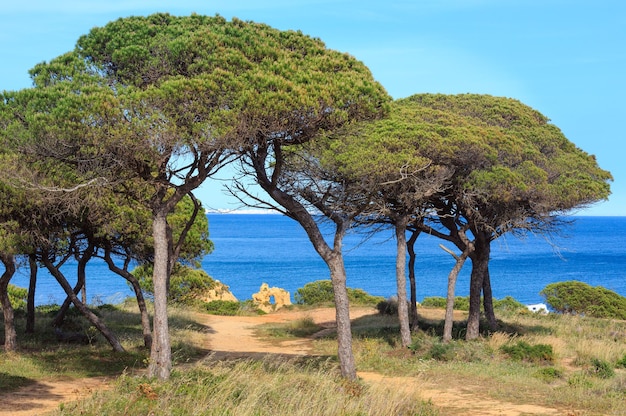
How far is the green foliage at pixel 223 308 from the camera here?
110 ft

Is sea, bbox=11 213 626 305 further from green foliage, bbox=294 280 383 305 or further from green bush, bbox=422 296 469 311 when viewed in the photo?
green bush, bbox=422 296 469 311

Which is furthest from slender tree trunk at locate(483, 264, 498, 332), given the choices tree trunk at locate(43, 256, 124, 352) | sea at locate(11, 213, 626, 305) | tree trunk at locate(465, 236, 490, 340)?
sea at locate(11, 213, 626, 305)

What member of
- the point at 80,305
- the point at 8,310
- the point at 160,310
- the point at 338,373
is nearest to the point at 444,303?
the point at 80,305

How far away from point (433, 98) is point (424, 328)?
8.02m

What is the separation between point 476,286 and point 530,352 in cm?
318

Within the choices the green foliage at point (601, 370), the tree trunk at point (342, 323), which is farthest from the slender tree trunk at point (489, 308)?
the tree trunk at point (342, 323)

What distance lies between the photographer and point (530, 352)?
19156 millimetres

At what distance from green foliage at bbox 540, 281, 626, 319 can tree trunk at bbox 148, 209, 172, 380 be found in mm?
29177

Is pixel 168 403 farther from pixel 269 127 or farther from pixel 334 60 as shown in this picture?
pixel 334 60

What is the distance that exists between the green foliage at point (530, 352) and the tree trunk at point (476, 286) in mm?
2074

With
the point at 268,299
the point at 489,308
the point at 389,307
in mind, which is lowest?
the point at 389,307

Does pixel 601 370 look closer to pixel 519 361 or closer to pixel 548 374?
pixel 548 374

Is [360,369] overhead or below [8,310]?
below

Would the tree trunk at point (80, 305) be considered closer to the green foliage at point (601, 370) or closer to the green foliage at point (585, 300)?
the green foliage at point (601, 370)
